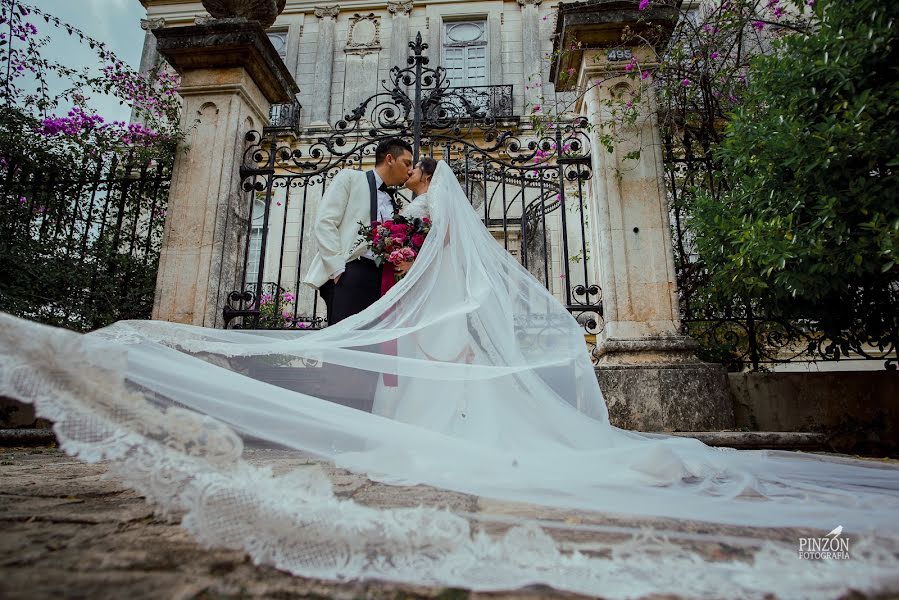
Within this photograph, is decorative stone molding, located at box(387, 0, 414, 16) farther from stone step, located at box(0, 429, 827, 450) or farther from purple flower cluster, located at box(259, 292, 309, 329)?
stone step, located at box(0, 429, 827, 450)

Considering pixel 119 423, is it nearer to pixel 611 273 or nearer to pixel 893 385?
pixel 611 273

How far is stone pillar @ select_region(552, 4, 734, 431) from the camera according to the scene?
386 centimetres

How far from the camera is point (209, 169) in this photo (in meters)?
4.68

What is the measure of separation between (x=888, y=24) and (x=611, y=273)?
7.29 feet

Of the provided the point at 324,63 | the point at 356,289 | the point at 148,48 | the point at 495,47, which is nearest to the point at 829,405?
the point at 356,289

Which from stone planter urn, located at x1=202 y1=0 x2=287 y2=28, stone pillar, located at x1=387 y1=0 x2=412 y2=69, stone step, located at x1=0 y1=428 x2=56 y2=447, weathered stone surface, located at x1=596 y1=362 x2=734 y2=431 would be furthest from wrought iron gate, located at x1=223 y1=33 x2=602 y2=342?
stone pillar, located at x1=387 y1=0 x2=412 y2=69

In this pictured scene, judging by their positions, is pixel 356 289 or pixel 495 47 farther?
pixel 495 47

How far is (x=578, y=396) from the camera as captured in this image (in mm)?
→ 2617

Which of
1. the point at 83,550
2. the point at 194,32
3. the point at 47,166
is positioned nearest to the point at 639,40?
the point at 194,32

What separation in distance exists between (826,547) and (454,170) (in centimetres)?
659

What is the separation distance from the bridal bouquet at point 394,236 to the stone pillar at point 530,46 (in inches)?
361

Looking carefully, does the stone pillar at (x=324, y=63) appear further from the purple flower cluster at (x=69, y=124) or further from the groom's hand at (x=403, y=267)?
the groom's hand at (x=403, y=267)

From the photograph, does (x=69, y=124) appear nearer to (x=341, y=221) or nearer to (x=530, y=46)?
(x=341, y=221)

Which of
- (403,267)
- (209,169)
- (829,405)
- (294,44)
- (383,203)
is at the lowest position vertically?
(829,405)
